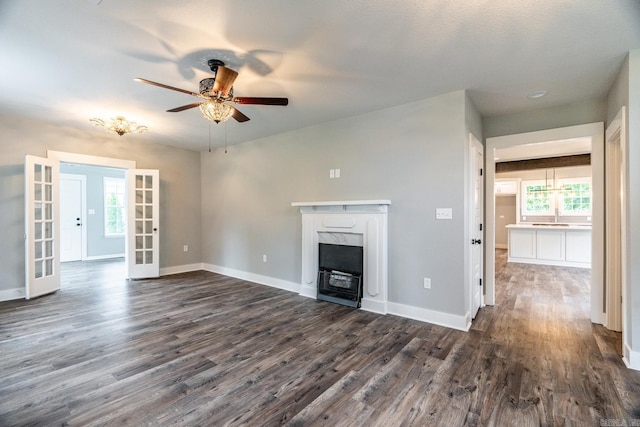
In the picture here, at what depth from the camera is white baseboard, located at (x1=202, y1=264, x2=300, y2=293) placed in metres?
4.66

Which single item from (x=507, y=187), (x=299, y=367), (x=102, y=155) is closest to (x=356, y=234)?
(x=299, y=367)

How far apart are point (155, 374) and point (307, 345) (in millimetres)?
1237

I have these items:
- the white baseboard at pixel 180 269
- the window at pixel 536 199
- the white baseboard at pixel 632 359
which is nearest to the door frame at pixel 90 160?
the white baseboard at pixel 180 269

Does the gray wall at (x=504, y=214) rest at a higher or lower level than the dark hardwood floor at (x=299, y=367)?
higher

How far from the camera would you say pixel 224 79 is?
233cm

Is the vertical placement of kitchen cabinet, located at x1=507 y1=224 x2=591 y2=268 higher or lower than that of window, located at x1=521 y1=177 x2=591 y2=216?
lower

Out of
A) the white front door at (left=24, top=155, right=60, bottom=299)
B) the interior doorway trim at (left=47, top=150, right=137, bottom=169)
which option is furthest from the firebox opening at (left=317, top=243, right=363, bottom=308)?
the white front door at (left=24, top=155, right=60, bottom=299)

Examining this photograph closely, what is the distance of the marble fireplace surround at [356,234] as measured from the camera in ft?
11.8

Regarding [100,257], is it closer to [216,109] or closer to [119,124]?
[119,124]

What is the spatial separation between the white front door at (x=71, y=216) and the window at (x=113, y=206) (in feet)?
1.72

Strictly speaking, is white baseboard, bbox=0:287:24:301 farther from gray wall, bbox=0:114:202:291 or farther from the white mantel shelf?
the white mantel shelf

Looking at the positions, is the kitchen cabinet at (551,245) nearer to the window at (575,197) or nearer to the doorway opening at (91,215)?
the window at (575,197)

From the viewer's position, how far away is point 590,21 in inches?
77.0

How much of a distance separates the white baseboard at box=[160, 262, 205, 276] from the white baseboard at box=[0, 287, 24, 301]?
1.93 meters
